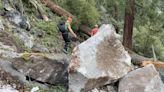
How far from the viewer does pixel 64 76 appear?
31.7 ft

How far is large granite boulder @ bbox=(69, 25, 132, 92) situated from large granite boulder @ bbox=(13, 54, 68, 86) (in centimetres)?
61

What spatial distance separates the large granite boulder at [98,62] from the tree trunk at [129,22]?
5.02m

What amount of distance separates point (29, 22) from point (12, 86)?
565 cm

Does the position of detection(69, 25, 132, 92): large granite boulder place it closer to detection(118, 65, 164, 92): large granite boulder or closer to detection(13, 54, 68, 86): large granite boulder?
detection(118, 65, 164, 92): large granite boulder

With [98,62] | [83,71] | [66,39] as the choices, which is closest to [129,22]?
[66,39]

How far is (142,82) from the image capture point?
367 inches

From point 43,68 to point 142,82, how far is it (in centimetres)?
235

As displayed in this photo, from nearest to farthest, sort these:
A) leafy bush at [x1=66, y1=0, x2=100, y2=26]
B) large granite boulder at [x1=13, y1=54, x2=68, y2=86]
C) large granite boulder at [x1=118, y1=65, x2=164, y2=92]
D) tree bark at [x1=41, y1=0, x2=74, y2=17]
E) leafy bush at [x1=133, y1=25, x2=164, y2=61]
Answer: large granite boulder at [x1=118, y1=65, x2=164, y2=92] → large granite boulder at [x1=13, y1=54, x2=68, y2=86] → leafy bush at [x1=133, y1=25, x2=164, y2=61] → leafy bush at [x1=66, y1=0, x2=100, y2=26] → tree bark at [x1=41, y1=0, x2=74, y2=17]

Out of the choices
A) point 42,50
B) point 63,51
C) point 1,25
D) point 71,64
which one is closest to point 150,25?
point 63,51

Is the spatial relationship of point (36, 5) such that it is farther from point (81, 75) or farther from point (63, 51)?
point (81, 75)

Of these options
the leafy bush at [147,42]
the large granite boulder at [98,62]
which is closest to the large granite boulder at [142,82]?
the large granite boulder at [98,62]

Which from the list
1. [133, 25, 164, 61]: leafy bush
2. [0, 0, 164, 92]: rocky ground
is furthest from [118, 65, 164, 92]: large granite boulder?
[133, 25, 164, 61]: leafy bush

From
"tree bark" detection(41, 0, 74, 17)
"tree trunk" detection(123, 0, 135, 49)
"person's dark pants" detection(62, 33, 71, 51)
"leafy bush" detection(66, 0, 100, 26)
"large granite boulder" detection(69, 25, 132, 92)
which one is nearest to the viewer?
"large granite boulder" detection(69, 25, 132, 92)

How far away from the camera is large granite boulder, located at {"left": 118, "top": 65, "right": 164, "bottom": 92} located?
924 cm
